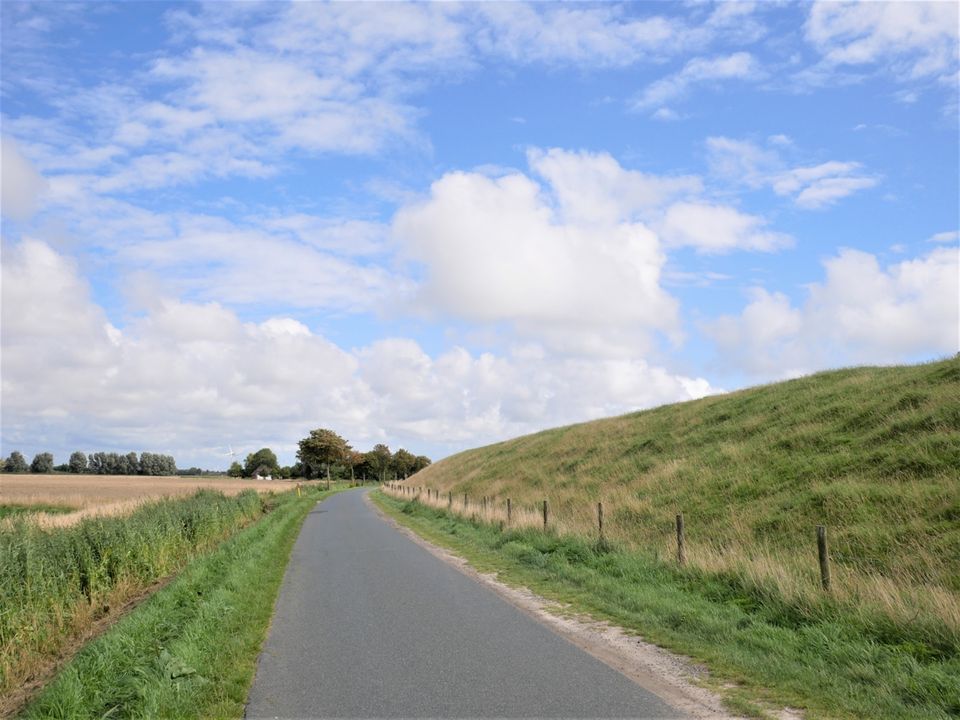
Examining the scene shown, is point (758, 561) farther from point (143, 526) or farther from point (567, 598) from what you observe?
point (143, 526)

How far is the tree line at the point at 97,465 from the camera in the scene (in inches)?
6609

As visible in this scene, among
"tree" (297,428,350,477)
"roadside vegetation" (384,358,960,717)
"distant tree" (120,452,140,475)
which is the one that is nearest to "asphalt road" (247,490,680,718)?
"roadside vegetation" (384,358,960,717)

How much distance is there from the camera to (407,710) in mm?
6402

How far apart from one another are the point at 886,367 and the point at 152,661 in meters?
37.6

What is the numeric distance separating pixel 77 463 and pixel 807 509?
648ft

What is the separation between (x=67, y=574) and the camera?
525 inches

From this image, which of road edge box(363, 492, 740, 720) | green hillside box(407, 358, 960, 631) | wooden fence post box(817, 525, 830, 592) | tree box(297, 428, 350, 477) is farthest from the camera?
tree box(297, 428, 350, 477)

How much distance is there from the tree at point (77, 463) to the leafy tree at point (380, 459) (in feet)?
265

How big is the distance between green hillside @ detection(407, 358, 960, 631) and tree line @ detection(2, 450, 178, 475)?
6565 inches

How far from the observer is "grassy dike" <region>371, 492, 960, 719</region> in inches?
263

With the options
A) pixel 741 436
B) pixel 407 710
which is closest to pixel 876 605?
pixel 407 710

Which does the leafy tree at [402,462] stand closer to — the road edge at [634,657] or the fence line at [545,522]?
the fence line at [545,522]

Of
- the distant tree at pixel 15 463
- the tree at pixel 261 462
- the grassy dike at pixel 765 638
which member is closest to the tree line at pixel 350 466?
the tree at pixel 261 462

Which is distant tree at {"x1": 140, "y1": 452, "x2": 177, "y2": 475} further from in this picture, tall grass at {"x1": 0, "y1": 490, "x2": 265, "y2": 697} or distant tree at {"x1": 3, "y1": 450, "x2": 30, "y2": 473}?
tall grass at {"x1": 0, "y1": 490, "x2": 265, "y2": 697}
